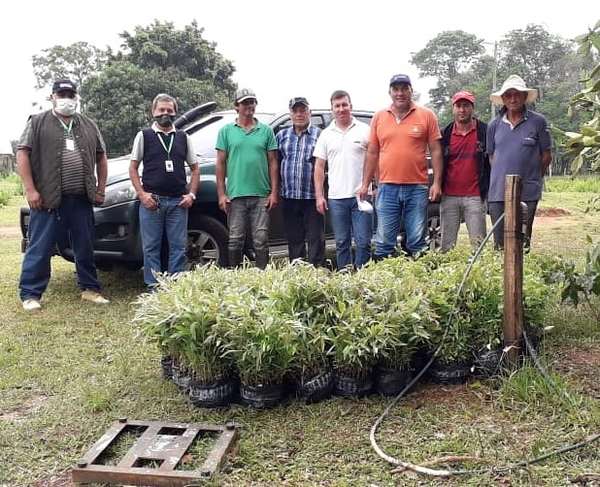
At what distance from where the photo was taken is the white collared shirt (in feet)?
17.7

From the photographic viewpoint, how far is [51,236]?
17.7 ft

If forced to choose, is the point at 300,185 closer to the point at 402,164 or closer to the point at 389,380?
the point at 402,164

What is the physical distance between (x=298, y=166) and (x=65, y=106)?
6.45ft

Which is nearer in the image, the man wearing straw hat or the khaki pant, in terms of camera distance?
the man wearing straw hat

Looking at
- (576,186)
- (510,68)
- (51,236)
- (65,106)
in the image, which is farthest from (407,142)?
(510,68)

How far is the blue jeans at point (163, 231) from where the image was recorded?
17.9ft

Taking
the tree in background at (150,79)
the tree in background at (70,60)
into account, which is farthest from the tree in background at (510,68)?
the tree in background at (70,60)

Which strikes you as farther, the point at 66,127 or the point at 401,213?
the point at 66,127

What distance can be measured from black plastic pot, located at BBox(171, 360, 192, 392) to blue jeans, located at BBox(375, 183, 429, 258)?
7.12ft

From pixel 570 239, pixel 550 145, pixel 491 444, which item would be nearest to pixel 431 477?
pixel 491 444

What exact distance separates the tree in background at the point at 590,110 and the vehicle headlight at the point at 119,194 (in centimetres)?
353

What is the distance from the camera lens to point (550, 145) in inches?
200

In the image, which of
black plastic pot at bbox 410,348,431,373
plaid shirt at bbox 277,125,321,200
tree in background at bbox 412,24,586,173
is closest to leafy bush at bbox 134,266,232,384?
black plastic pot at bbox 410,348,431,373

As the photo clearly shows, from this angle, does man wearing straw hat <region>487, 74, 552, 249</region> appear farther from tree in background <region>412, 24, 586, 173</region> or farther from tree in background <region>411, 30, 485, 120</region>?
tree in background <region>411, 30, 485, 120</region>
